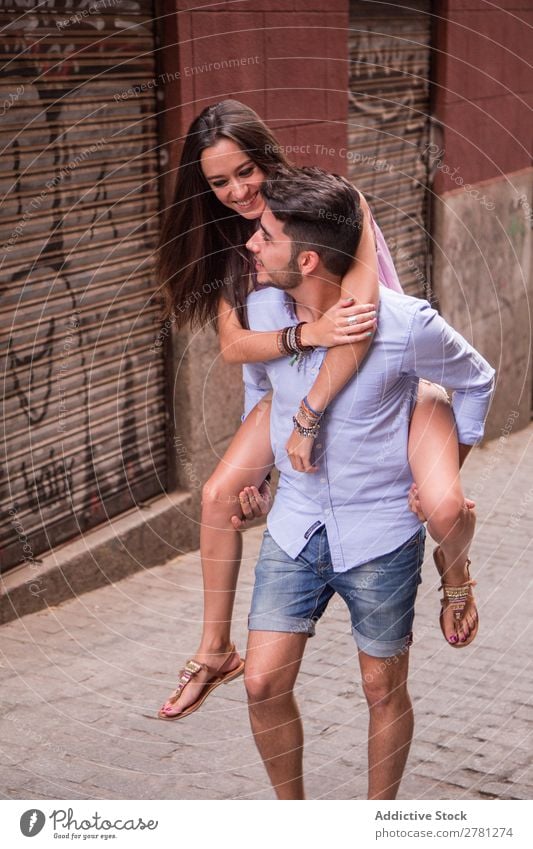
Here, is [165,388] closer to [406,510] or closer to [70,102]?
[70,102]

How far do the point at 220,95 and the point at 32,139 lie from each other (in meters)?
1.06

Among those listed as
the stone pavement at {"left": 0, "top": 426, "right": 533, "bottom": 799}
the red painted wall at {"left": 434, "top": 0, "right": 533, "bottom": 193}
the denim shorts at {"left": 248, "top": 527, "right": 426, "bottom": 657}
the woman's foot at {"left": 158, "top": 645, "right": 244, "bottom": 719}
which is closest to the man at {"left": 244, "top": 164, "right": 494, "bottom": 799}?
the denim shorts at {"left": 248, "top": 527, "right": 426, "bottom": 657}

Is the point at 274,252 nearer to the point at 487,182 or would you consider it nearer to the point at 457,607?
the point at 457,607

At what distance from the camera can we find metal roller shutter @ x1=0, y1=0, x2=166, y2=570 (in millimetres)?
4996

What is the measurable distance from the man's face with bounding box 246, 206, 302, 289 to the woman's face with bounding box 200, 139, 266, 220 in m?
0.28

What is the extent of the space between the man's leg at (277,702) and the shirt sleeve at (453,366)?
0.63 meters

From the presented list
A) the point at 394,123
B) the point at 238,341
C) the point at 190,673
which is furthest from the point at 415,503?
the point at 394,123

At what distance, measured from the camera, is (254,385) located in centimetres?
331

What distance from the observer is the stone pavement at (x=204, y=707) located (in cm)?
394

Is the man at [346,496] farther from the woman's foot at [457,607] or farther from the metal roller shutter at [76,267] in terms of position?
the metal roller shutter at [76,267]

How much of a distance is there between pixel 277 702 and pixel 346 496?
0.50 m

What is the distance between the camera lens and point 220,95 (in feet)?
18.8

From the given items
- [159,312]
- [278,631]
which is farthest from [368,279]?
[159,312]

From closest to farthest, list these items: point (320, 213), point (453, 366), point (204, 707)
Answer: point (320, 213) → point (453, 366) → point (204, 707)
